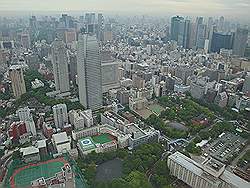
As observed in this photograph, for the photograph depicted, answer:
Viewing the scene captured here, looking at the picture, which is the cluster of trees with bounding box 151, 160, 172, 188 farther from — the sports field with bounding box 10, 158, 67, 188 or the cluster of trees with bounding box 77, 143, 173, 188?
the sports field with bounding box 10, 158, 67, 188

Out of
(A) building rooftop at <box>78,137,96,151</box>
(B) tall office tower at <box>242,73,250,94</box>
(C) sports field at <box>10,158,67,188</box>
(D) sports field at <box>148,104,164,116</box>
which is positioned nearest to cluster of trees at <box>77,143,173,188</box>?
(A) building rooftop at <box>78,137,96,151</box>

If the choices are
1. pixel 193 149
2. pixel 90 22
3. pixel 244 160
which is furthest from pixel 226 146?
pixel 90 22

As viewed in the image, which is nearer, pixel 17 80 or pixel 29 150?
pixel 29 150


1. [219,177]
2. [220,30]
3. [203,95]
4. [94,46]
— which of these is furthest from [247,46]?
[219,177]

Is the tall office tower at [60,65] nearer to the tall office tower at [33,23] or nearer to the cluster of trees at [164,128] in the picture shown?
the cluster of trees at [164,128]

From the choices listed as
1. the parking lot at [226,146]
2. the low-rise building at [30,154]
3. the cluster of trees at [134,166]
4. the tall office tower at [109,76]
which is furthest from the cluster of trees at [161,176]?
the tall office tower at [109,76]

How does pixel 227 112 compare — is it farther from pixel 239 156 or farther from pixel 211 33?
pixel 211 33
